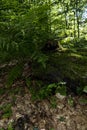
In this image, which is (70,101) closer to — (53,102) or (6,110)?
(53,102)

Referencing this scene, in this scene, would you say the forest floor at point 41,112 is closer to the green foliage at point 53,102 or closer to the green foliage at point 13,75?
the green foliage at point 53,102

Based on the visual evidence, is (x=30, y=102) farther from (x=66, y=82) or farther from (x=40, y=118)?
(x=66, y=82)

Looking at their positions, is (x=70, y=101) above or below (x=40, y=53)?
below

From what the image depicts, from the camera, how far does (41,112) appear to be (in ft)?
11.1

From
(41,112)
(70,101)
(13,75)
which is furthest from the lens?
(13,75)

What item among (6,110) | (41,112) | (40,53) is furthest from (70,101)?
(6,110)

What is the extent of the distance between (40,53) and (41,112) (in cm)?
96

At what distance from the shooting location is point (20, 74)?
3.95 m

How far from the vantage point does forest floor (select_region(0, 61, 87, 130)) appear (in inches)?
128

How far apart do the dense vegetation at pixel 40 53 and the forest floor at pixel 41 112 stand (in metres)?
0.16

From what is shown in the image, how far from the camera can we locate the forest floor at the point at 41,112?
3242mm

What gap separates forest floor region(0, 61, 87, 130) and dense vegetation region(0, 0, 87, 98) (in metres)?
0.16

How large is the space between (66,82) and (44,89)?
1.30 feet

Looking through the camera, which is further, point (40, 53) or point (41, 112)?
point (40, 53)
